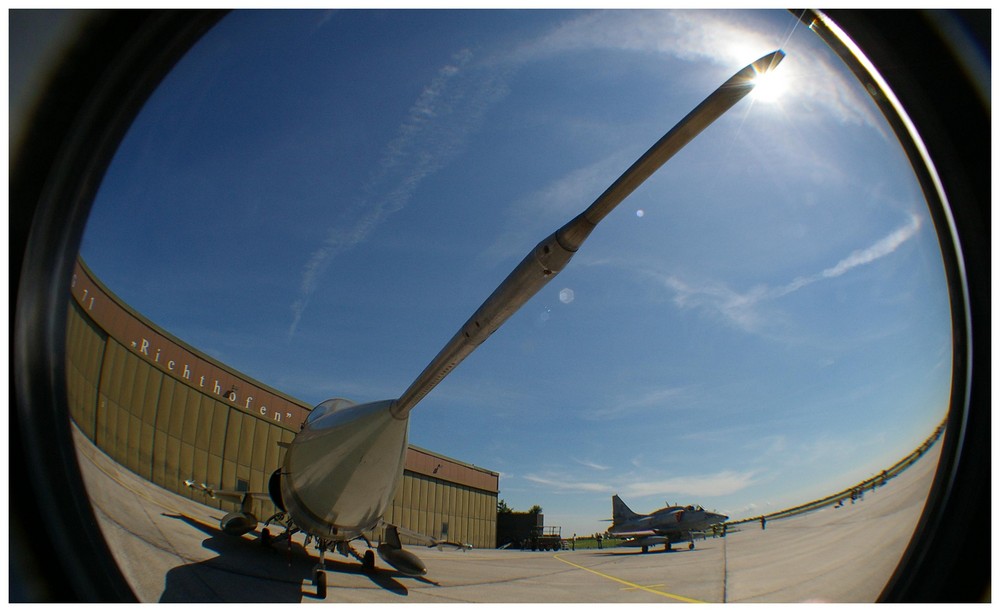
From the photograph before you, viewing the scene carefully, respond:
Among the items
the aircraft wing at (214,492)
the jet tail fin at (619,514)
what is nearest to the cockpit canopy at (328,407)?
the aircraft wing at (214,492)

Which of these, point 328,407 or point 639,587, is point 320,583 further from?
point 639,587

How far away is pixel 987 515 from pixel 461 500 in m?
2.61

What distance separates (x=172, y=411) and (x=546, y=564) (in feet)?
7.03

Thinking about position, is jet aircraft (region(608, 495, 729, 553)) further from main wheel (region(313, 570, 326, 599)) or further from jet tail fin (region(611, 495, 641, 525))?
main wheel (region(313, 570, 326, 599))

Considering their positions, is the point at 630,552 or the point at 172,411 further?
the point at 630,552

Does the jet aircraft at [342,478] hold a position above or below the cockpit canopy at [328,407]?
below

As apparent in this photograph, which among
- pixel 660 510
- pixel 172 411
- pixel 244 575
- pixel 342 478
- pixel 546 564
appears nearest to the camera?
pixel 172 411

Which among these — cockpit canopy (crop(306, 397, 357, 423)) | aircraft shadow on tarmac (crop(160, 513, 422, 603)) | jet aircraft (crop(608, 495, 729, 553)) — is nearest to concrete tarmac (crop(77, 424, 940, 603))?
aircraft shadow on tarmac (crop(160, 513, 422, 603))

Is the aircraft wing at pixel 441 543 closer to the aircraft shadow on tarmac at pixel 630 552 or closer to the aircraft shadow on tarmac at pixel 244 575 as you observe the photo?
the aircraft shadow on tarmac at pixel 244 575

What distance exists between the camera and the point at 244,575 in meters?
2.05

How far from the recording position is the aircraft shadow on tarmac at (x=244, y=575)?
1.67 m

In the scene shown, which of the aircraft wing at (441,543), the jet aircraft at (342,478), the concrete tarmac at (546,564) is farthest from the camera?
the aircraft wing at (441,543)

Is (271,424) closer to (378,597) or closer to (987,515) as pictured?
(378,597)

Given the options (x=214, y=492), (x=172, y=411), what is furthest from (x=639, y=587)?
(x=172, y=411)
